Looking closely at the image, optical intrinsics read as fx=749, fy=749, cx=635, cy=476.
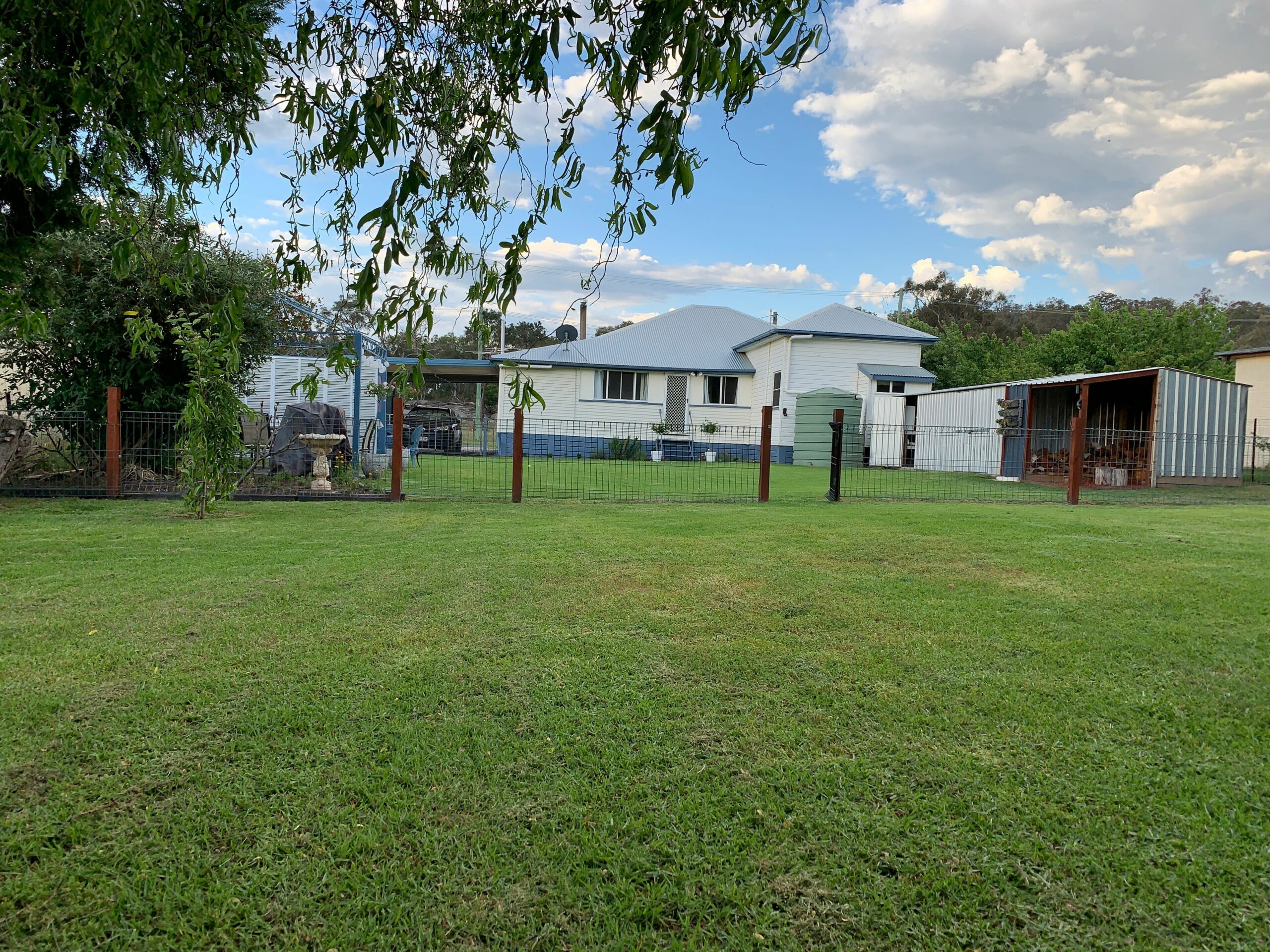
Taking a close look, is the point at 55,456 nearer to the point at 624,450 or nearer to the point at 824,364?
the point at 624,450

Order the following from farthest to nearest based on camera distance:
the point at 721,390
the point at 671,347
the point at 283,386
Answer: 1. the point at 671,347
2. the point at 721,390
3. the point at 283,386

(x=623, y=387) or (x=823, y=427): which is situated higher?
(x=623, y=387)

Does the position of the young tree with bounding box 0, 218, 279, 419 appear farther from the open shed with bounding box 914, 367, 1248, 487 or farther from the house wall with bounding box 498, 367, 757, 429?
the house wall with bounding box 498, 367, 757, 429

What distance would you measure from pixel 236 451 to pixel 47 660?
4889 millimetres

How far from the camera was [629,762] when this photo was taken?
2.70m

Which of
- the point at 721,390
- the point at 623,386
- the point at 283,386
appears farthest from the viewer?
the point at 721,390

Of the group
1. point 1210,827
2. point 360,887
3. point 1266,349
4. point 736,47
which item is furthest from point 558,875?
point 1266,349

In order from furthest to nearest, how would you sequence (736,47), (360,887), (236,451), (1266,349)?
1. (1266,349)
2. (236,451)
3. (360,887)
4. (736,47)

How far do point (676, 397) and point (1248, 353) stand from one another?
18205mm

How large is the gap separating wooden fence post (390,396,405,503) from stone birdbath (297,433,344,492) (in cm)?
103

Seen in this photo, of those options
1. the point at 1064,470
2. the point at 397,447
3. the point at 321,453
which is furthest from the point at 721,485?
the point at 1064,470

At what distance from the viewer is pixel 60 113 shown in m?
2.69

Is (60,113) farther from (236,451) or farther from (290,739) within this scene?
(236,451)

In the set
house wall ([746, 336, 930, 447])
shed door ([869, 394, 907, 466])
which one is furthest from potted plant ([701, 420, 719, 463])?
shed door ([869, 394, 907, 466])
